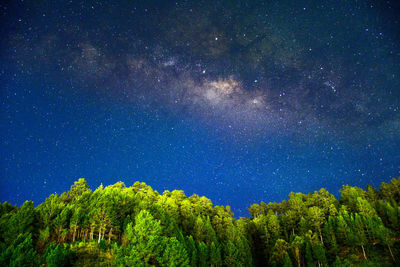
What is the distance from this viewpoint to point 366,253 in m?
52.8

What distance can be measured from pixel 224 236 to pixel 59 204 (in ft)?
139

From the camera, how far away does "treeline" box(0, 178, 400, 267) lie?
29.8 metres

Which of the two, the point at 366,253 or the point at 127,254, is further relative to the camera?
the point at 366,253

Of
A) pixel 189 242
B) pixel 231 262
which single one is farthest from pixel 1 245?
pixel 231 262

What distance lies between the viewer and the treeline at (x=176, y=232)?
97.9ft

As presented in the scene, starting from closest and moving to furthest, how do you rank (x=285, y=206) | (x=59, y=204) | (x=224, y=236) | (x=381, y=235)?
(x=59, y=204) < (x=381, y=235) < (x=224, y=236) < (x=285, y=206)

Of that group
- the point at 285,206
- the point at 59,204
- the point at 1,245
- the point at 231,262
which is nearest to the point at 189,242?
the point at 231,262

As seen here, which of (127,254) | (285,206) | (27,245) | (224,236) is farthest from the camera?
(285,206)

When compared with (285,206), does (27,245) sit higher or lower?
lower

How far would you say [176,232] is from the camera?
44125mm

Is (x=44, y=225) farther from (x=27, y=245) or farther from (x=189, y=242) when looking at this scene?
(x=189, y=242)

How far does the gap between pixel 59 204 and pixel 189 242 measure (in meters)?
28.4

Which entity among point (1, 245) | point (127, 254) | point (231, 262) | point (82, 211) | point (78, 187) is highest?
point (78, 187)

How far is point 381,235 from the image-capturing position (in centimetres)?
4956
